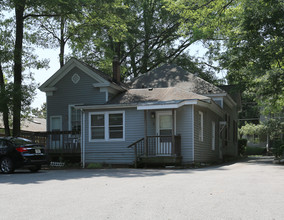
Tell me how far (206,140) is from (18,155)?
1001 centimetres

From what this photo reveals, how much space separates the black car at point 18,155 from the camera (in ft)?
49.7

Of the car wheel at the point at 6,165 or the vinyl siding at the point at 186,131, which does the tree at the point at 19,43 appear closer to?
the car wheel at the point at 6,165

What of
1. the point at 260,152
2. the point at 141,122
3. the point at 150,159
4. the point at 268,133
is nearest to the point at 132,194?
the point at 150,159

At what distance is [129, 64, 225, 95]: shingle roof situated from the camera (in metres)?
23.9

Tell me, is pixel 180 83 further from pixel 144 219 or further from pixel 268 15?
pixel 144 219

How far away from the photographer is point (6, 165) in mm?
15281

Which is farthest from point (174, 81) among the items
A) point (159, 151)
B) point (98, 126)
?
point (159, 151)

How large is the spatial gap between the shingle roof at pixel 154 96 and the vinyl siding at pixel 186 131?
84 cm

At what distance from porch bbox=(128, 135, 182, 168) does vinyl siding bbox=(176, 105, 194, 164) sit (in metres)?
0.34

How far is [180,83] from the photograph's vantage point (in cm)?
2475

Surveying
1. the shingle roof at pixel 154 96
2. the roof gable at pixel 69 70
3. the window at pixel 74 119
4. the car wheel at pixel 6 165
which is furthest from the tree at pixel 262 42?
the car wheel at pixel 6 165

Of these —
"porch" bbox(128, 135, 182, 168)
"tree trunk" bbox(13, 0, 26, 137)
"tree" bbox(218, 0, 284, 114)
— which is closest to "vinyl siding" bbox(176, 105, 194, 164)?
"porch" bbox(128, 135, 182, 168)

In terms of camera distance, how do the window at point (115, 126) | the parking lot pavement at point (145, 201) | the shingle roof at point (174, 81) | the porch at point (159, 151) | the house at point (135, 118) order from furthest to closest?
the shingle roof at point (174, 81) → the window at point (115, 126) → the house at point (135, 118) → the porch at point (159, 151) → the parking lot pavement at point (145, 201)

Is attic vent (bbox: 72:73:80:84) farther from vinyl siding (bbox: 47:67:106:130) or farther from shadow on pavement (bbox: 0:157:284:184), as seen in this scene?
shadow on pavement (bbox: 0:157:284:184)
